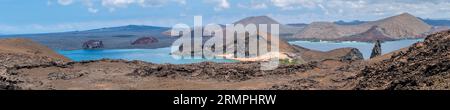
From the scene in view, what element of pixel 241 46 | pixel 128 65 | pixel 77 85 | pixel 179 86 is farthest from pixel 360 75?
pixel 241 46

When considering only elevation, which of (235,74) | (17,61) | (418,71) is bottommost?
(235,74)

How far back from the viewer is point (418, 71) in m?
19.3

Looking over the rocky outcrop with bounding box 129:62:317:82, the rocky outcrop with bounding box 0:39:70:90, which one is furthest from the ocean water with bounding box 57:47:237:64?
the rocky outcrop with bounding box 129:62:317:82

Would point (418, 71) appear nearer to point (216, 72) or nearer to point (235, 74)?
point (235, 74)

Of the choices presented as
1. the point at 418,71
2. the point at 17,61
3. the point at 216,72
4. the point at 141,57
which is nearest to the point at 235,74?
the point at 216,72

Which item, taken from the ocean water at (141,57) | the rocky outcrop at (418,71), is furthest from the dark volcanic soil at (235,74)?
the ocean water at (141,57)

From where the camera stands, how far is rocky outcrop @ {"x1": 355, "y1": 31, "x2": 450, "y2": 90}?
16422 mm

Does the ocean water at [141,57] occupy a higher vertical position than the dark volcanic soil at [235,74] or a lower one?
lower

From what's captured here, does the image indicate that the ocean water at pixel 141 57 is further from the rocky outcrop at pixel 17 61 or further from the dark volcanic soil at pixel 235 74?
the dark volcanic soil at pixel 235 74

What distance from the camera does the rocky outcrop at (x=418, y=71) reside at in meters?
16.4

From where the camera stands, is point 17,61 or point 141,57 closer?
point 17,61

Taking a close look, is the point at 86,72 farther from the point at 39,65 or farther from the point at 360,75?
the point at 360,75

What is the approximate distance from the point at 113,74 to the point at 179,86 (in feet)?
20.5

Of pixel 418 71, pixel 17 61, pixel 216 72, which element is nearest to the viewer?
pixel 418 71
